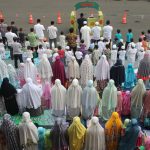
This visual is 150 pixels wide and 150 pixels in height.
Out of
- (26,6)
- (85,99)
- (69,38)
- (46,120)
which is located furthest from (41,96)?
(26,6)

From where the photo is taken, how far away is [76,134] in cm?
868

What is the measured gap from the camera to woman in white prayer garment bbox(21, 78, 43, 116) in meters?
10.7

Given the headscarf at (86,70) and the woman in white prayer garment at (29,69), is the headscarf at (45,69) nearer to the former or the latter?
the woman in white prayer garment at (29,69)

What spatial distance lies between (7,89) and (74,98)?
81.5 inches

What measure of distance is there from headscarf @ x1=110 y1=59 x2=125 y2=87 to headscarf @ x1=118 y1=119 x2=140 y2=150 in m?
3.45

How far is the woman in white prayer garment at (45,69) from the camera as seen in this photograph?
474 inches

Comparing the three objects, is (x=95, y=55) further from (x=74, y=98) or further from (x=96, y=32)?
(x=74, y=98)

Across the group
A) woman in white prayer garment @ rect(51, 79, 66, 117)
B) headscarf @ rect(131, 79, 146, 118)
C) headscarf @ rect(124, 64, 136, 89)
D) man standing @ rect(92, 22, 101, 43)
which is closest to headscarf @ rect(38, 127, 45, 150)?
woman in white prayer garment @ rect(51, 79, 66, 117)

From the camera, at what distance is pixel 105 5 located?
2323cm

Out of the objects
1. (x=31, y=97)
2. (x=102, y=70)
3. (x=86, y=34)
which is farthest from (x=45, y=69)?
(x=86, y=34)

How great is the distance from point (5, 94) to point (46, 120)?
59.4 inches

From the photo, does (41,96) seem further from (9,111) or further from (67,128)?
(67,128)

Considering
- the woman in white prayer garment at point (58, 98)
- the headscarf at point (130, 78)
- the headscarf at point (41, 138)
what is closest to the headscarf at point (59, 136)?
the headscarf at point (41, 138)

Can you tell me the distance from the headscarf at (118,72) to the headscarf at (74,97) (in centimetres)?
189
